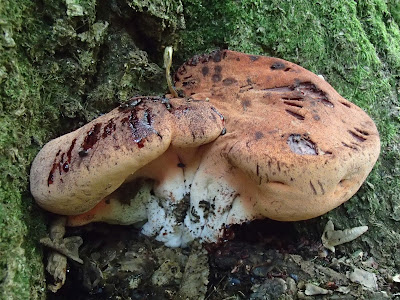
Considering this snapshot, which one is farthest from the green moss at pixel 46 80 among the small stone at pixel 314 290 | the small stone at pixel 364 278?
the small stone at pixel 364 278

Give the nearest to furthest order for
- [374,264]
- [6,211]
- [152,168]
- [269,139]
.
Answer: [6,211]
[269,139]
[152,168]
[374,264]

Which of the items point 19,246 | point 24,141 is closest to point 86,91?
point 24,141

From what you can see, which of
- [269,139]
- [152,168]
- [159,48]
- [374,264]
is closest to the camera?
[269,139]

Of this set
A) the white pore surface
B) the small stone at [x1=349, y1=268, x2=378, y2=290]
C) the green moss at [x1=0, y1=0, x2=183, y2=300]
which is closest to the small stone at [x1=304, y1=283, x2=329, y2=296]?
the small stone at [x1=349, y1=268, x2=378, y2=290]

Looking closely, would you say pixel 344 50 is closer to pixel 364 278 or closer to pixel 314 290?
pixel 364 278

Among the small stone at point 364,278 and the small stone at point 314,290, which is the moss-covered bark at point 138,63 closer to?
the small stone at point 364,278

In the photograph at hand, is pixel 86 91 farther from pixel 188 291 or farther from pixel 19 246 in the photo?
pixel 188 291
